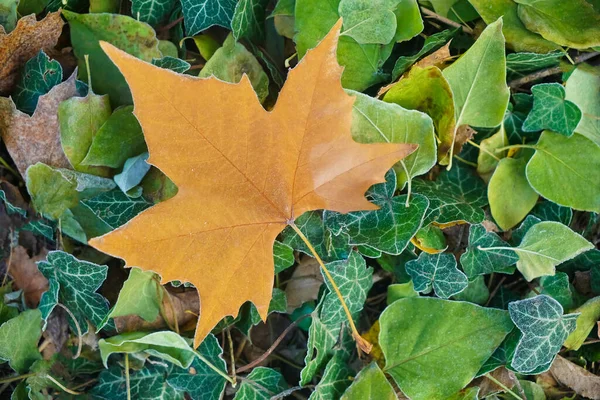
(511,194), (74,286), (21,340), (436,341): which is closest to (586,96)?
(511,194)

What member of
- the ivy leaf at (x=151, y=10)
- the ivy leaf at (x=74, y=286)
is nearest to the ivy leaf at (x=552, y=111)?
the ivy leaf at (x=151, y=10)

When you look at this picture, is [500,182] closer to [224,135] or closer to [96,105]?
[224,135]

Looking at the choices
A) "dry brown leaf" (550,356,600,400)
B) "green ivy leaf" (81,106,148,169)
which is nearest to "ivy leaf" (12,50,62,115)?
"green ivy leaf" (81,106,148,169)

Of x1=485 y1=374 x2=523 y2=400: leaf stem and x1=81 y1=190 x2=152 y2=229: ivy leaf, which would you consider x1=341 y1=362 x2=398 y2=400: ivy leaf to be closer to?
x1=485 y1=374 x2=523 y2=400: leaf stem

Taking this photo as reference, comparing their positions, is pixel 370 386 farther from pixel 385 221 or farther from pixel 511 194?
pixel 511 194

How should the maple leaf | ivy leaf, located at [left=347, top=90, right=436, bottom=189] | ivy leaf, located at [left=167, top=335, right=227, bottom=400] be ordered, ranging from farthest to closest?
ivy leaf, located at [left=167, top=335, right=227, bottom=400]
ivy leaf, located at [left=347, top=90, right=436, bottom=189]
the maple leaf

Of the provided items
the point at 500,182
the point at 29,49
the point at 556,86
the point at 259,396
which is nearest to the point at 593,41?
the point at 556,86
